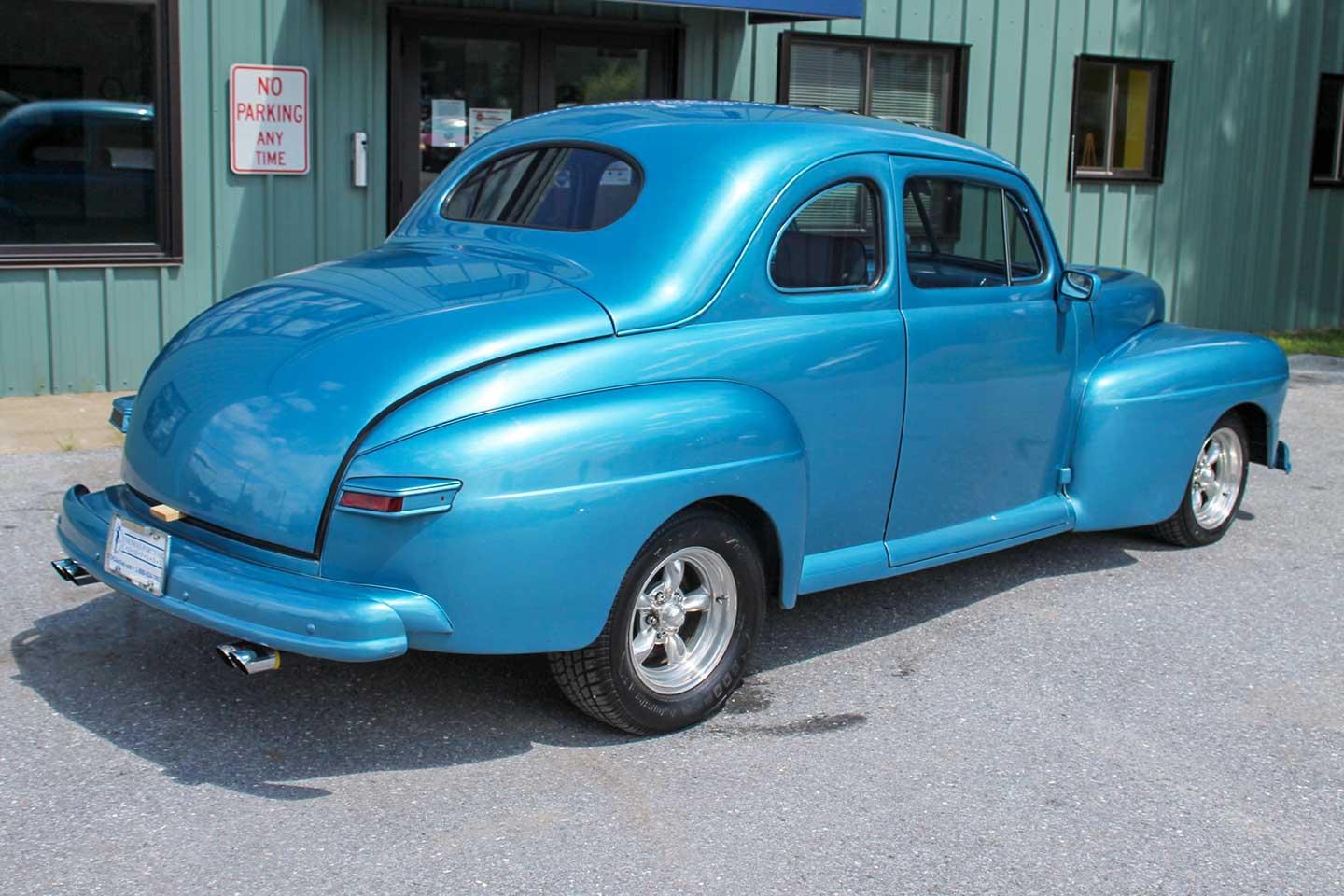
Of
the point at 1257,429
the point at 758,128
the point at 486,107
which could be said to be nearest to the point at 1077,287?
the point at 758,128

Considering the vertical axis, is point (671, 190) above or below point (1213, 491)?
above

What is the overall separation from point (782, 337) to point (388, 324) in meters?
1.20

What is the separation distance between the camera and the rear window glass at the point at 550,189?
4.77 meters

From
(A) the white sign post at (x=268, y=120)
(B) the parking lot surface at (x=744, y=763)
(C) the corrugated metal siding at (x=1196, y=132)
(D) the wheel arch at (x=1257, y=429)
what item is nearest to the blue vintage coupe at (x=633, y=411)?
(B) the parking lot surface at (x=744, y=763)

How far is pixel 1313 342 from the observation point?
13133 millimetres

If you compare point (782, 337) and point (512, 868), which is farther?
point (782, 337)

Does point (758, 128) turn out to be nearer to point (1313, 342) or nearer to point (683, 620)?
point (683, 620)

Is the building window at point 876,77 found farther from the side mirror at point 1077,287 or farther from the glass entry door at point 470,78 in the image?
the side mirror at point 1077,287

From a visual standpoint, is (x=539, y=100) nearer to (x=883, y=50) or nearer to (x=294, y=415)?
(x=883, y=50)

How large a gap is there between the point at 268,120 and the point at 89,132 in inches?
40.4

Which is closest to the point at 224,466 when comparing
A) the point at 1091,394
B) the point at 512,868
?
the point at 512,868

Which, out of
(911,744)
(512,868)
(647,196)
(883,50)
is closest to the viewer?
(512,868)

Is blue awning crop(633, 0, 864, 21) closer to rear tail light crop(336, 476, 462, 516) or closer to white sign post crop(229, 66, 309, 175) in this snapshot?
white sign post crop(229, 66, 309, 175)

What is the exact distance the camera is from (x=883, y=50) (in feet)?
37.8
